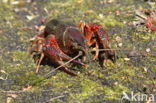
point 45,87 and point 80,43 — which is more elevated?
point 80,43

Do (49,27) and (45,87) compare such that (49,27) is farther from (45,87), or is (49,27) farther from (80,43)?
(45,87)

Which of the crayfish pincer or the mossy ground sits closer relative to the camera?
the mossy ground

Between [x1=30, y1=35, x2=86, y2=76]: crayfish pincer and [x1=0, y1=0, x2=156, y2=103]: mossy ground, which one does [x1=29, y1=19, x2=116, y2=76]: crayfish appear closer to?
[x1=30, y1=35, x2=86, y2=76]: crayfish pincer

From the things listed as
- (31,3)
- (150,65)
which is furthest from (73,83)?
(31,3)

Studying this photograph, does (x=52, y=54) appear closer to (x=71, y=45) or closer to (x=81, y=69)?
(x=71, y=45)

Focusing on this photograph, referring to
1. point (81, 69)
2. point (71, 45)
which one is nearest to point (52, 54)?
point (71, 45)

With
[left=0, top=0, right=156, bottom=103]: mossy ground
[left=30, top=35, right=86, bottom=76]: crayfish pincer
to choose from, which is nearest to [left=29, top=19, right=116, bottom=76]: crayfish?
[left=30, top=35, right=86, bottom=76]: crayfish pincer

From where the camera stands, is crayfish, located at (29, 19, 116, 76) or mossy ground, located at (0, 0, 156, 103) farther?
crayfish, located at (29, 19, 116, 76)
